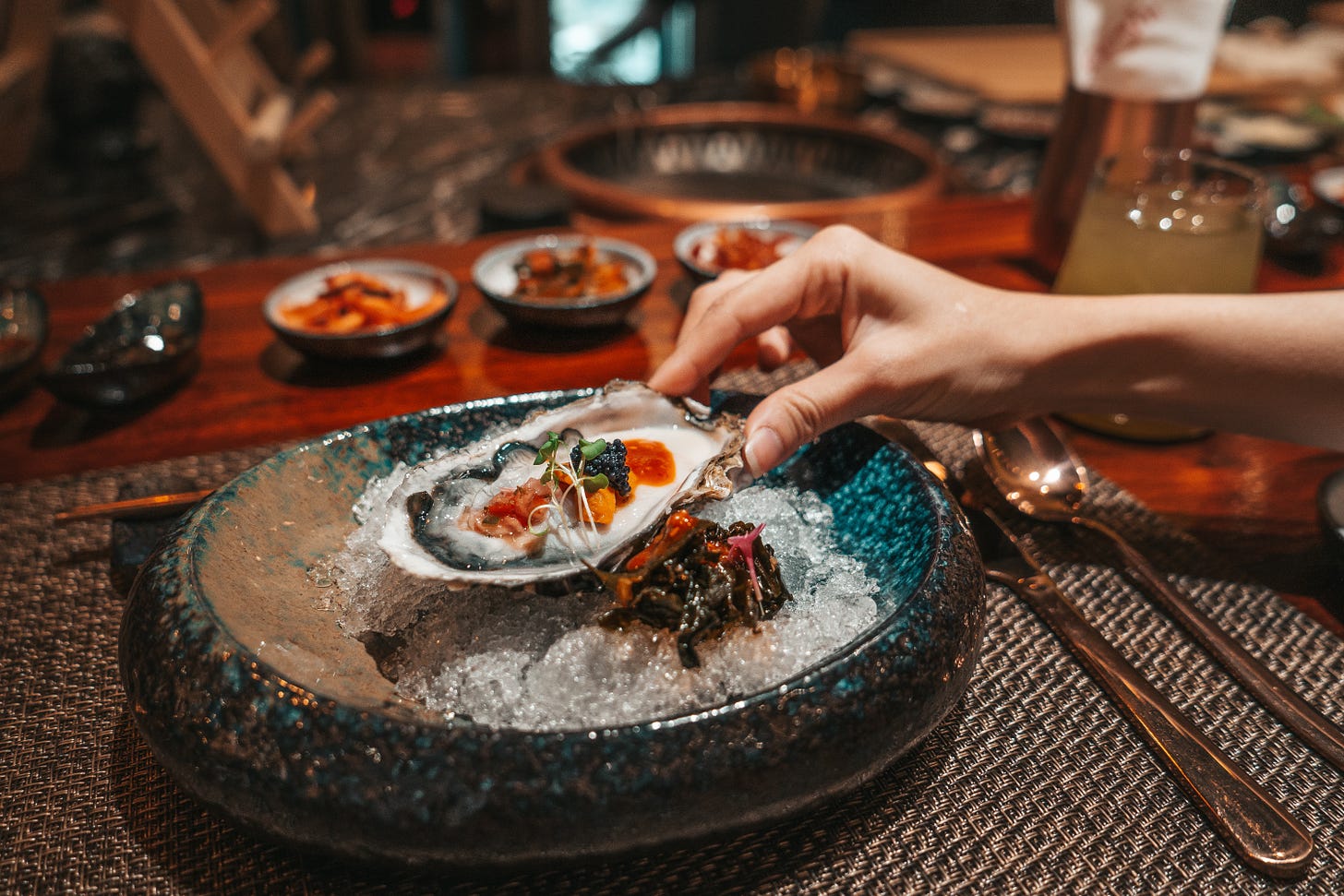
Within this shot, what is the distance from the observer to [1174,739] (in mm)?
834

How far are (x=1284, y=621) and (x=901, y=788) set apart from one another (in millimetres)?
604

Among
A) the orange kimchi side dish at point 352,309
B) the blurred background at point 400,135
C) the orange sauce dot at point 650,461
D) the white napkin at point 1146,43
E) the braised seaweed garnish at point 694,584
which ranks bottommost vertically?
the blurred background at point 400,135

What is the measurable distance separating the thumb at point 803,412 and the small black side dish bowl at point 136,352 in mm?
1126

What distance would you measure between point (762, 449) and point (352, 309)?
108 cm

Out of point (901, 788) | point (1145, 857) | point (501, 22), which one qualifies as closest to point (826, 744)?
point (901, 788)

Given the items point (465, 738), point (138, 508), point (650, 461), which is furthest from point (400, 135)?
point (465, 738)

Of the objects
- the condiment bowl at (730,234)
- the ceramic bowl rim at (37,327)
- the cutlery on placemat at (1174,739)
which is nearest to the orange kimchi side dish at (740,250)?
the condiment bowl at (730,234)

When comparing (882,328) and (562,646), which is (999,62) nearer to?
(882,328)

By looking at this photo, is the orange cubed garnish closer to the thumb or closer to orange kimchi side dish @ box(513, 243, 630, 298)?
the thumb

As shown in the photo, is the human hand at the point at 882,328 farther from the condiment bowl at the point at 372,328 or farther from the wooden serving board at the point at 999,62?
the wooden serving board at the point at 999,62

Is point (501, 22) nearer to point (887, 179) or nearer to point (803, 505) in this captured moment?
point (887, 179)

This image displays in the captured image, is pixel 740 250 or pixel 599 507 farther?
pixel 740 250

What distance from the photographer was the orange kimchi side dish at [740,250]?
184cm

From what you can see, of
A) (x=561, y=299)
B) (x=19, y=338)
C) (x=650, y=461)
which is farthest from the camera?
(x=561, y=299)
